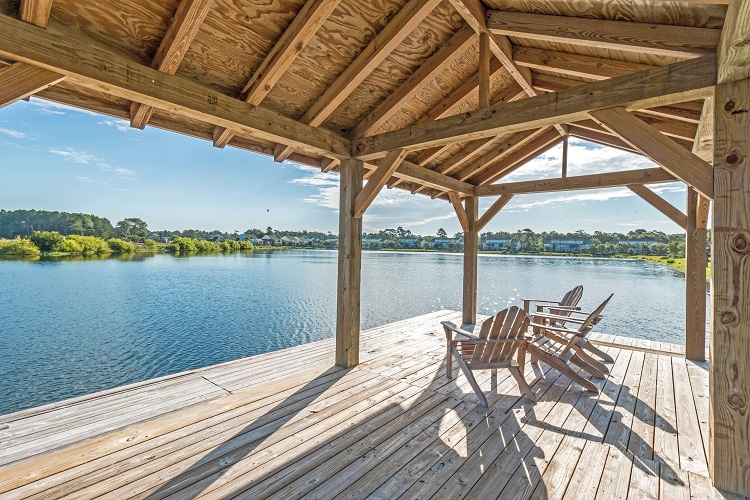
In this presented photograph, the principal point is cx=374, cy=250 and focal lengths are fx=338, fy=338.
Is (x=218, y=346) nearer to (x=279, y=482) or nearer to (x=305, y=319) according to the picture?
(x=305, y=319)

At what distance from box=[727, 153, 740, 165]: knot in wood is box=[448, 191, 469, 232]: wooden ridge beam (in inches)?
151

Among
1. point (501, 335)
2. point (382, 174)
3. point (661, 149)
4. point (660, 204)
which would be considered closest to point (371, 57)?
point (382, 174)

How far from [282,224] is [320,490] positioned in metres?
38.2

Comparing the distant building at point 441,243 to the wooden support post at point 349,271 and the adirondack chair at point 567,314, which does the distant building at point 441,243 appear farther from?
the wooden support post at point 349,271

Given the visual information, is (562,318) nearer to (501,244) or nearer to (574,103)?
(574,103)

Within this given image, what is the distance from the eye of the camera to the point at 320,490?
177 cm

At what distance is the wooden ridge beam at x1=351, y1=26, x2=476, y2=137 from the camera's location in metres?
2.88

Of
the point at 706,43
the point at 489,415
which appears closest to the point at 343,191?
the point at 489,415

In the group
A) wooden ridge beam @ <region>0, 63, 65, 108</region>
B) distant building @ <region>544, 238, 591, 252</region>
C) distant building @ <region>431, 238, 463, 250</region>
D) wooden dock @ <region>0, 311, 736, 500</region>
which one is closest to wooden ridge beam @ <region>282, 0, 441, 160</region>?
wooden ridge beam @ <region>0, 63, 65, 108</region>

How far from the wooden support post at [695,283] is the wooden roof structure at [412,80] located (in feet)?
0.13

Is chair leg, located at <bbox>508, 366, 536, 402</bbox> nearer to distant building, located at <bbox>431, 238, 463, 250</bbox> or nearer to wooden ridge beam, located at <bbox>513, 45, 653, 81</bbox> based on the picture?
wooden ridge beam, located at <bbox>513, 45, 653, 81</bbox>

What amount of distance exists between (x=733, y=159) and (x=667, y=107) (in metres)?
1.91

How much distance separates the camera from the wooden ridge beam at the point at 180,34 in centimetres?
194

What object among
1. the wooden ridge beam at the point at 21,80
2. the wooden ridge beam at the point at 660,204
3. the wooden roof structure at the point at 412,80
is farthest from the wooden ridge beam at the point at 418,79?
the wooden ridge beam at the point at 660,204
